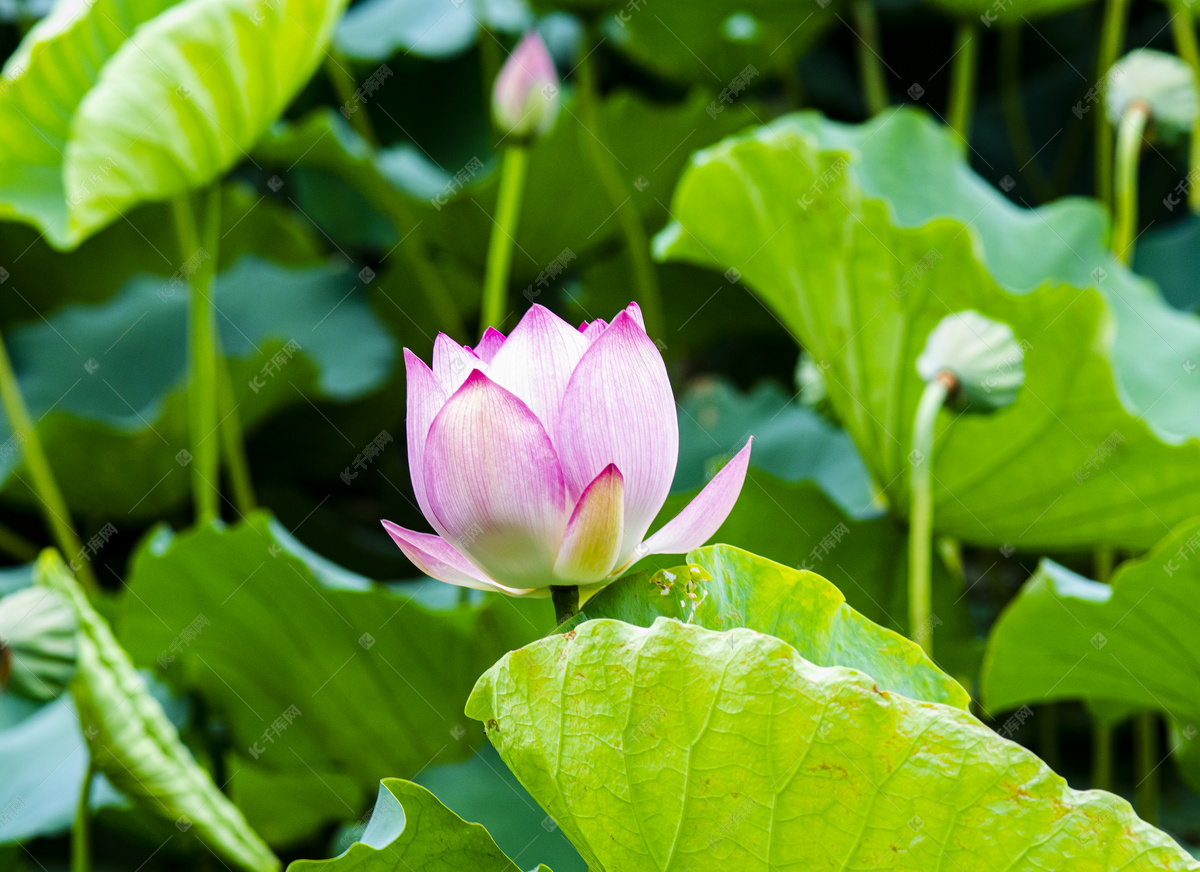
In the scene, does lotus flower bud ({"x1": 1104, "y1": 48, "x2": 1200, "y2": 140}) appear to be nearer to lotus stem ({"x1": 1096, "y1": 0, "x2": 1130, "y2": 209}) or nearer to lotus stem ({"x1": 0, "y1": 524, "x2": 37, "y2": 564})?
lotus stem ({"x1": 1096, "y1": 0, "x2": 1130, "y2": 209})

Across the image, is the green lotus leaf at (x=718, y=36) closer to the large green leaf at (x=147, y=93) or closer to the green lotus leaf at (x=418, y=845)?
the large green leaf at (x=147, y=93)

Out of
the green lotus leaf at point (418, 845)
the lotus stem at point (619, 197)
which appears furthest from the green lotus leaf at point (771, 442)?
the green lotus leaf at point (418, 845)

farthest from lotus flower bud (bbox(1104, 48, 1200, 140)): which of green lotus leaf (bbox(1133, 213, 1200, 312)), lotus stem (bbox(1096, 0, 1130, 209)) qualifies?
green lotus leaf (bbox(1133, 213, 1200, 312))

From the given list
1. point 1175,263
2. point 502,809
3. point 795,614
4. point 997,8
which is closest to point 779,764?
point 795,614

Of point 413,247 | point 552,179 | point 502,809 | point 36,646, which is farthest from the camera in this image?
point 552,179

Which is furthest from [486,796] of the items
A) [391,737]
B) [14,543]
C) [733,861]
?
[14,543]

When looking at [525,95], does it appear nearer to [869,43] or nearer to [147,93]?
[147,93]
